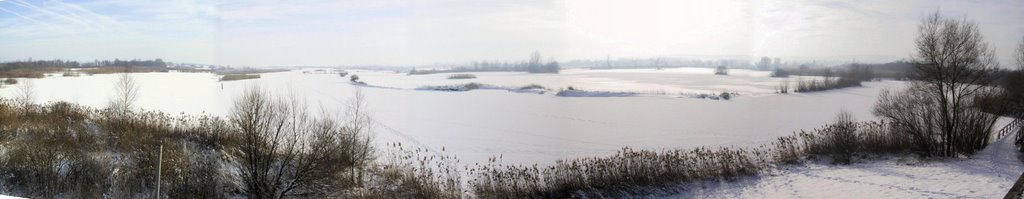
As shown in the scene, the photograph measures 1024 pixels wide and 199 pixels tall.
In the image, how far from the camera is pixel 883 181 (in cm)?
567

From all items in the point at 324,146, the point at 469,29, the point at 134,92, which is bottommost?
the point at 324,146

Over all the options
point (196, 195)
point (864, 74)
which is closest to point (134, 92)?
point (196, 195)

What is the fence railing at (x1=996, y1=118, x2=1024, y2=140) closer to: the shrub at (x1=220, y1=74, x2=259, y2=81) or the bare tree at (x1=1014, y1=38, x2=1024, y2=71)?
the bare tree at (x1=1014, y1=38, x2=1024, y2=71)

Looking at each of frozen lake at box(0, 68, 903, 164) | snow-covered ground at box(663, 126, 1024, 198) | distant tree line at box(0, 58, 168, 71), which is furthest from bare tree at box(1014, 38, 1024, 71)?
distant tree line at box(0, 58, 168, 71)

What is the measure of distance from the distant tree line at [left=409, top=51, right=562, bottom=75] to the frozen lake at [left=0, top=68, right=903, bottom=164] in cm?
17

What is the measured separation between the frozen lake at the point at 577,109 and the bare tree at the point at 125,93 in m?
0.12

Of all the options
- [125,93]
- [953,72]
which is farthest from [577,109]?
[125,93]

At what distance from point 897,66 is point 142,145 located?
9.36 meters

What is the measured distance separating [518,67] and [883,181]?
500 centimetres

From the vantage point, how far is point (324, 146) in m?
5.43

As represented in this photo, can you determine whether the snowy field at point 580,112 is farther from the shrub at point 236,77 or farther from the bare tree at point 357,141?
the bare tree at point 357,141

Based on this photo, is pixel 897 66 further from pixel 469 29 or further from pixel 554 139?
pixel 469 29

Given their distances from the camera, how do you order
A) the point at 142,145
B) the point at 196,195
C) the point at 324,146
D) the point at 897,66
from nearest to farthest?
the point at 196,195 < the point at 324,146 < the point at 142,145 < the point at 897,66

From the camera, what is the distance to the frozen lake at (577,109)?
7160 millimetres
